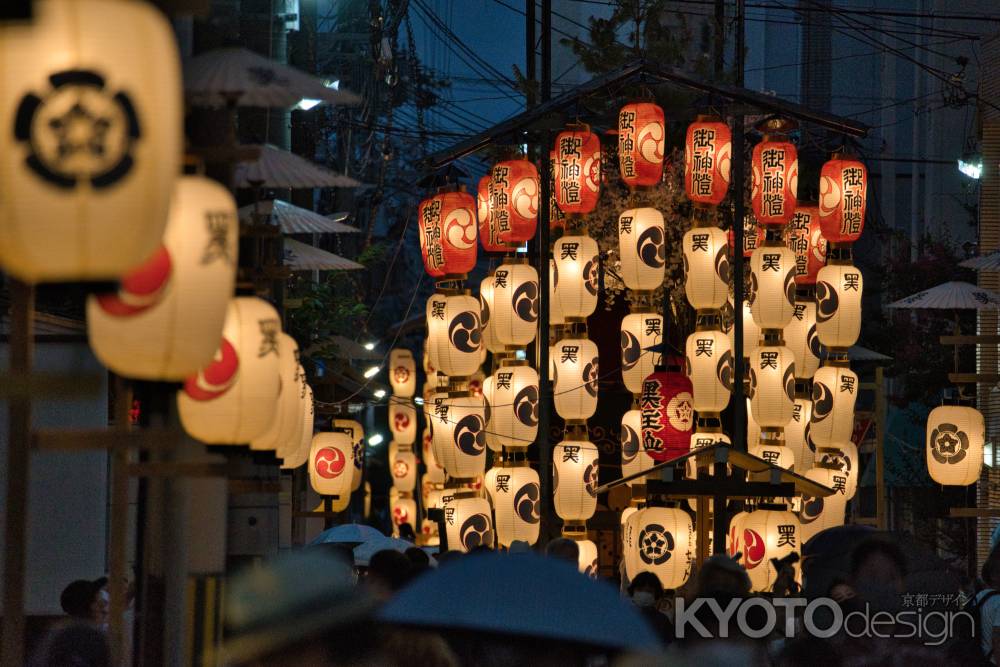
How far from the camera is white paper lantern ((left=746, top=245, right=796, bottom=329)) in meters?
20.0

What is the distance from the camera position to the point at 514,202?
2031 centimetres

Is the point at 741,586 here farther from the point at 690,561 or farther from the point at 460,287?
the point at 460,287

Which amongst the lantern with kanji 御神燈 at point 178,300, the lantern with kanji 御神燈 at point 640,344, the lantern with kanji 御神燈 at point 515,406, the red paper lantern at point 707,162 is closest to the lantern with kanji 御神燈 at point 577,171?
the red paper lantern at point 707,162

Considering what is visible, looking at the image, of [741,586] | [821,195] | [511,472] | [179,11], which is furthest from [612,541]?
[179,11]

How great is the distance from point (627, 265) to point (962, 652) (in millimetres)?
12344

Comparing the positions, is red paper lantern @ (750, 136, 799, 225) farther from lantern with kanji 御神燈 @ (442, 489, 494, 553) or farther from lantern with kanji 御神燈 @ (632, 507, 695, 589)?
lantern with kanji 御神燈 @ (442, 489, 494, 553)

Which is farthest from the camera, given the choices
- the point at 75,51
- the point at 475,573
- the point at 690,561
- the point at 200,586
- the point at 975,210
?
the point at 975,210

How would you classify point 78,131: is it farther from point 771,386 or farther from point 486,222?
point 771,386

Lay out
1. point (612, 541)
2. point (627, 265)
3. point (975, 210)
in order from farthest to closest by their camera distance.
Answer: point (975, 210) < point (612, 541) < point (627, 265)

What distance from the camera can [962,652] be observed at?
24.8 ft

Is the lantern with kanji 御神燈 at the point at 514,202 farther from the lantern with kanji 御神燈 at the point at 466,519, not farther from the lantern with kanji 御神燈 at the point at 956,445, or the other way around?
the lantern with kanji 御神燈 at the point at 956,445

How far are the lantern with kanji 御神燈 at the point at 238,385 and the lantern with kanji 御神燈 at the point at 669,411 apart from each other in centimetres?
1119

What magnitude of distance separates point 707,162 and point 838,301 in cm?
282

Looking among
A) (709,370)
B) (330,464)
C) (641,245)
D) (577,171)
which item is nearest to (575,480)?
(709,370)
